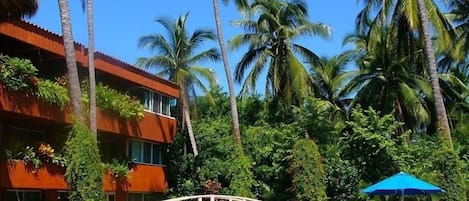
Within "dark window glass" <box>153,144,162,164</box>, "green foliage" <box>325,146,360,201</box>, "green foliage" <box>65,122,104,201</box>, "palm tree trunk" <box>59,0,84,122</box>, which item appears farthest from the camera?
"dark window glass" <box>153,144,162,164</box>

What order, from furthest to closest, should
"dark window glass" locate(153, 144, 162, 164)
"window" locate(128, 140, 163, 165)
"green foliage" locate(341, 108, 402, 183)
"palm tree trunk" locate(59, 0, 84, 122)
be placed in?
"dark window glass" locate(153, 144, 162, 164) < "window" locate(128, 140, 163, 165) < "green foliage" locate(341, 108, 402, 183) < "palm tree trunk" locate(59, 0, 84, 122)

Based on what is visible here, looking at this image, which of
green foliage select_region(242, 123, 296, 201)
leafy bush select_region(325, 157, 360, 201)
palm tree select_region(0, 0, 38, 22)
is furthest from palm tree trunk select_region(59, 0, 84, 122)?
leafy bush select_region(325, 157, 360, 201)

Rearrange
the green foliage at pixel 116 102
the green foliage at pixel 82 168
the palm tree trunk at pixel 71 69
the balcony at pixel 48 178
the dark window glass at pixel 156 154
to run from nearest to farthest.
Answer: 1. the green foliage at pixel 82 168
2. the palm tree trunk at pixel 71 69
3. the balcony at pixel 48 178
4. the green foliage at pixel 116 102
5. the dark window glass at pixel 156 154

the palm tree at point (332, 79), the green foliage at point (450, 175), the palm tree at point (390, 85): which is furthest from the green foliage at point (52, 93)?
the palm tree at point (332, 79)

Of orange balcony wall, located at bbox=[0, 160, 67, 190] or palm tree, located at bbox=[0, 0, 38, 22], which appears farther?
orange balcony wall, located at bbox=[0, 160, 67, 190]

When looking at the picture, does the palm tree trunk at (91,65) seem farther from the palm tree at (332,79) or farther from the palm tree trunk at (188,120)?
the palm tree at (332,79)

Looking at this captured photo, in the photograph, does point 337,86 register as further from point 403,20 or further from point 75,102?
point 75,102

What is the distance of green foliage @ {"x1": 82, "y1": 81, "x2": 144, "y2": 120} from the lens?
2514 centimetres

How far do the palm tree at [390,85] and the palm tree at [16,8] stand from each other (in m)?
23.1

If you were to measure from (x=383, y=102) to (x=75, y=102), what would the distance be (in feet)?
66.4

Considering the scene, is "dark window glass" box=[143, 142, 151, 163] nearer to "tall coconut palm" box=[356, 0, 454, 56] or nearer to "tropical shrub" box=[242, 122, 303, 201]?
"tropical shrub" box=[242, 122, 303, 201]

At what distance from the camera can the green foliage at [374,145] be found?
26.0 metres

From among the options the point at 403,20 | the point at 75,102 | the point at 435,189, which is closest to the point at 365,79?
the point at 403,20

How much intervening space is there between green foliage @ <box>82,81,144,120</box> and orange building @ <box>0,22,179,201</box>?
29 centimetres
